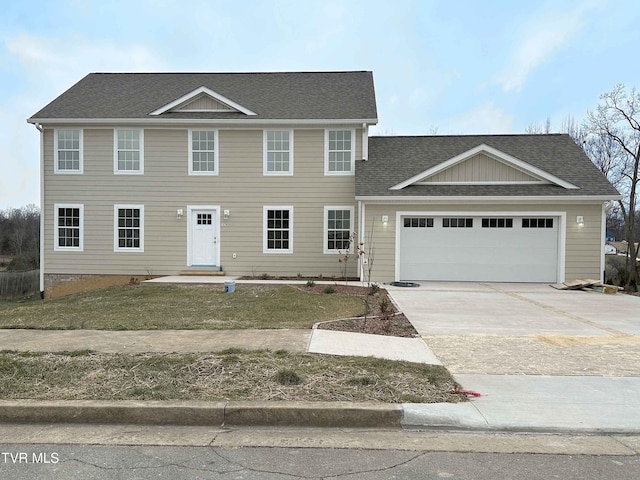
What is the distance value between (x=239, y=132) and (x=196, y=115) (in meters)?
1.62

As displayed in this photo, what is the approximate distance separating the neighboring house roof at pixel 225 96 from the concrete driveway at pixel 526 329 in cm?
731

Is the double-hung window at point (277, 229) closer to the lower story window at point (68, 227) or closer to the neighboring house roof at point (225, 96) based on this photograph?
the neighboring house roof at point (225, 96)

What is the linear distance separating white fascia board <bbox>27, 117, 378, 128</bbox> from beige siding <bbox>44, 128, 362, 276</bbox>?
1.03 feet

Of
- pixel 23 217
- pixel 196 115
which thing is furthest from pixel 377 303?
pixel 23 217

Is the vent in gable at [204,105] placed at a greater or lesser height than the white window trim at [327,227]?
greater

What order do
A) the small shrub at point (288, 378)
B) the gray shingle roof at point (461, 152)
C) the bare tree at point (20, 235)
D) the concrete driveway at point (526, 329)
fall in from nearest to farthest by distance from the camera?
1. the small shrub at point (288, 378)
2. the concrete driveway at point (526, 329)
3. the gray shingle roof at point (461, 152)
4. the bare tree at point (20, 235)

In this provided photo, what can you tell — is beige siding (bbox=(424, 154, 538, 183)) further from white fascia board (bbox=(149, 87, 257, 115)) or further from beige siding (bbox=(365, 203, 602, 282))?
white fascia board (bbox=(149, 87, 257, 115))

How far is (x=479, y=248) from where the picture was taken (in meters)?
14.9

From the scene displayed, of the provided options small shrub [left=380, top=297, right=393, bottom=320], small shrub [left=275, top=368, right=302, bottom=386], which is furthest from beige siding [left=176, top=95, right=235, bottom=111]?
small shrub [left=275, top=368, right=302, bottom=386]

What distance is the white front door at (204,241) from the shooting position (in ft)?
53.1

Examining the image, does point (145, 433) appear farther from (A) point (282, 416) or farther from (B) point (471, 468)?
(B) point (471, 468)

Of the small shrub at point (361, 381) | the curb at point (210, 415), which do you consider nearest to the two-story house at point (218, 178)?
the small shrub at point (361, 381)

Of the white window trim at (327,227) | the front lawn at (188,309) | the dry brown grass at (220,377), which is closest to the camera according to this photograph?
the dry brown grass at (220,377)

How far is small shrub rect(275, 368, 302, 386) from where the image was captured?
4.77m
